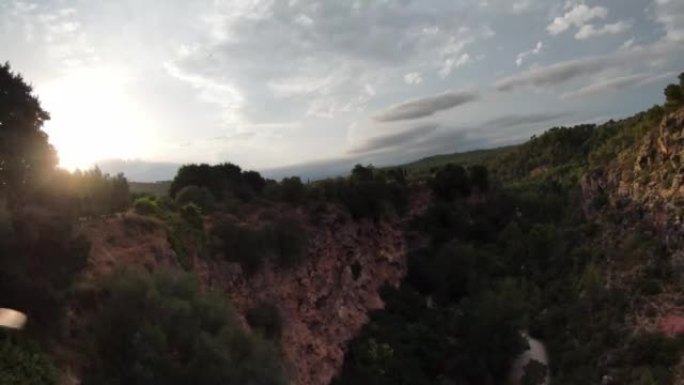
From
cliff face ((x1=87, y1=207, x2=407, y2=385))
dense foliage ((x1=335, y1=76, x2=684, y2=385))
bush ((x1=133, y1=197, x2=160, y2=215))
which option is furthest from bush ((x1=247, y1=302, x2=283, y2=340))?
dense foliage ((x1=335, y1=76, x2=684, y2=385))

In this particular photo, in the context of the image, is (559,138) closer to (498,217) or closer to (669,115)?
(498,217)

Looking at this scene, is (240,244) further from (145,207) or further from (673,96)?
(673,96)

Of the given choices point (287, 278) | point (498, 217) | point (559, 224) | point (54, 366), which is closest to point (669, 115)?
point (559, 224)

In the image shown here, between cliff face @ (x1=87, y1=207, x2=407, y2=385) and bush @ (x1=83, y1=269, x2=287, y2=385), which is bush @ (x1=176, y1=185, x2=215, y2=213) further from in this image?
bush @ (x1=83, y1=269, x2=287, y2=385)

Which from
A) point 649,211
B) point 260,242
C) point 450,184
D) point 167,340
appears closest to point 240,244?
point 260,242

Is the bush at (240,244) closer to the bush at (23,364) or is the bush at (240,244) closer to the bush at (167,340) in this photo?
the bush at (167,340)

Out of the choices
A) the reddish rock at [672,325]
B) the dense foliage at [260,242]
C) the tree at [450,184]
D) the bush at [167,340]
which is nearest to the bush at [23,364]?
the bush at [167,340]
